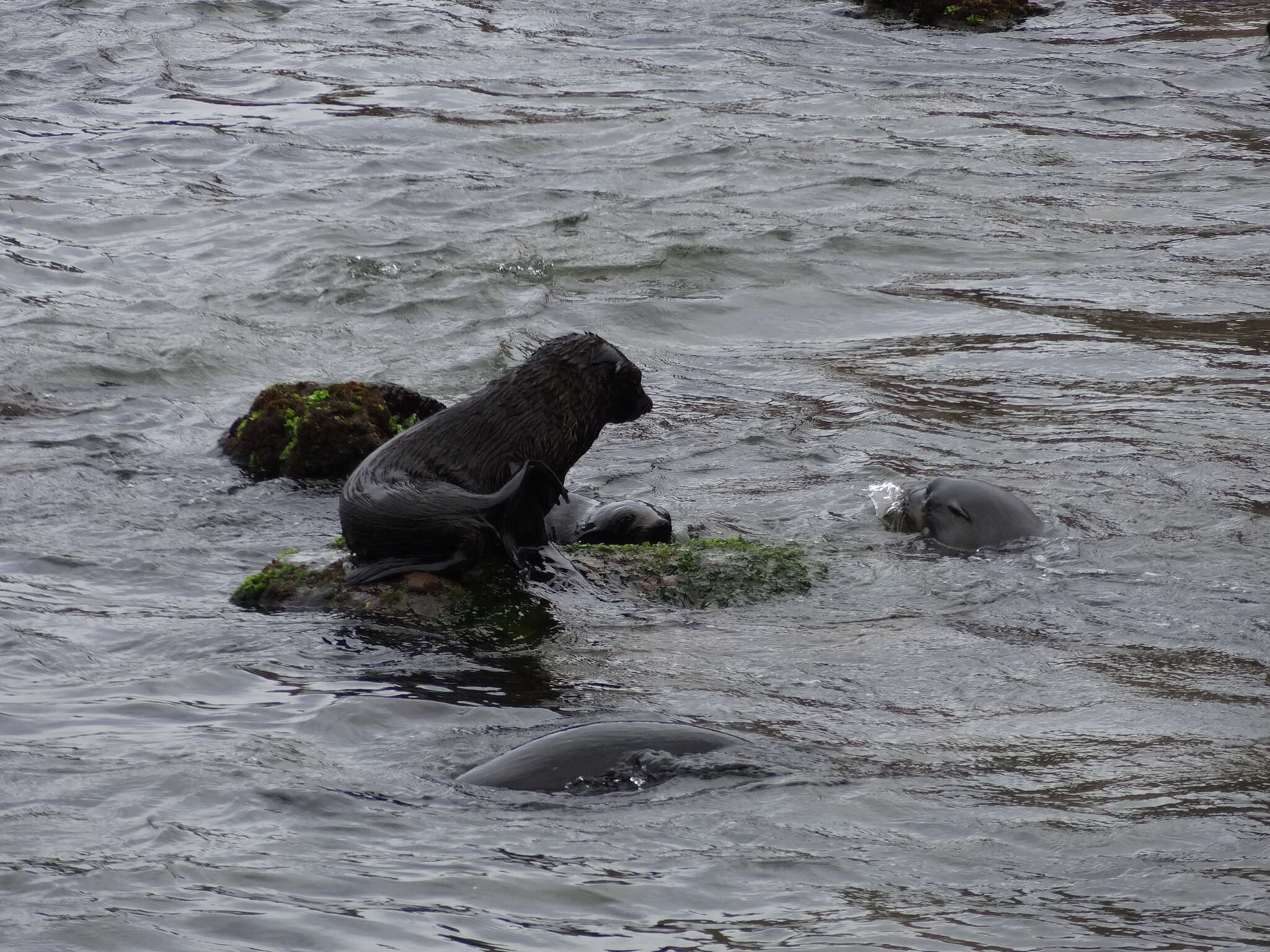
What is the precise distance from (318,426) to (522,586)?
2.80 meters

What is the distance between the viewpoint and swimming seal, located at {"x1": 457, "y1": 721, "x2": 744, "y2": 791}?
197 inches

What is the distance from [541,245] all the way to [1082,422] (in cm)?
644

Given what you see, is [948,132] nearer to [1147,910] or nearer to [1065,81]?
[1065,81]

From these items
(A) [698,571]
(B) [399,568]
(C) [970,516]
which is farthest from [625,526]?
(C) [970,516]

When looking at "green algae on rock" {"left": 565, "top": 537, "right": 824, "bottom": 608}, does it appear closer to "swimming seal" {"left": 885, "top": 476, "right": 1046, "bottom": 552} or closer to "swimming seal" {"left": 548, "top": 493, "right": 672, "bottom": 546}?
"swimming seal" {"left": 548, "top": 493, "right": 672, "bottom": 546}

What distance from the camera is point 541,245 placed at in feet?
49.9

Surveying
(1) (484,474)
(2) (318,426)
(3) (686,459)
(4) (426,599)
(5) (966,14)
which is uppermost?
(5) (966,14)

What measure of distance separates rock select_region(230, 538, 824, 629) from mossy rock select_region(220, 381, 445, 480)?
1745 mm

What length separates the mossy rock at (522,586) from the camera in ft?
21.8

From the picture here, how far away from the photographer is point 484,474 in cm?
717

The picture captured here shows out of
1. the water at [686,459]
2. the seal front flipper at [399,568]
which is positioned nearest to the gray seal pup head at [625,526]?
the water at [686,459]

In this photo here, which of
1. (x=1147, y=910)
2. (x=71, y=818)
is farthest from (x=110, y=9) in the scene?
(x=1147, y=910)

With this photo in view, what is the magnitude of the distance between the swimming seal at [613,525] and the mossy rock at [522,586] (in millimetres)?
310

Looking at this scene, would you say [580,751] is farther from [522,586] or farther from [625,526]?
[625,526]
